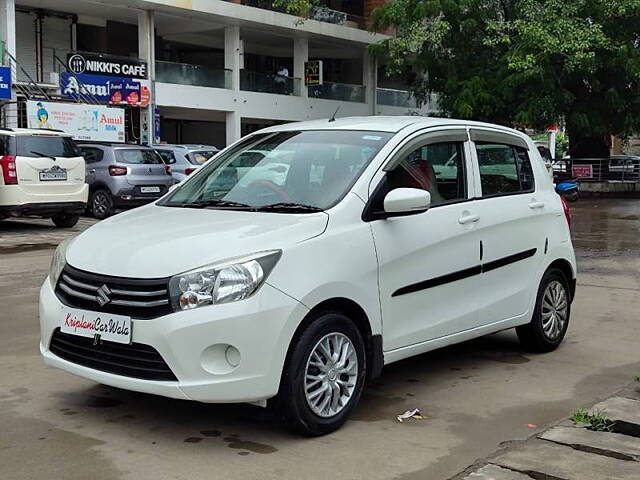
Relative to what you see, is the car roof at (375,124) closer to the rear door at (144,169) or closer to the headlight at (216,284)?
the headlight at (216,284)

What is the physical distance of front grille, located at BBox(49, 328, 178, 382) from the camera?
4203 millimetres

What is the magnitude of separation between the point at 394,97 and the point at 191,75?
12240mm

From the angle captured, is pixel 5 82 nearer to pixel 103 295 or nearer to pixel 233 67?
pixel 233 67

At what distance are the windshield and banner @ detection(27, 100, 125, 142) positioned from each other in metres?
17.4

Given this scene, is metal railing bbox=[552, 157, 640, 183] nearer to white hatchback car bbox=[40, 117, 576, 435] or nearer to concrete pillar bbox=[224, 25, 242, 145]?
concrete pillar bbox=[224, 25, 242, 145]

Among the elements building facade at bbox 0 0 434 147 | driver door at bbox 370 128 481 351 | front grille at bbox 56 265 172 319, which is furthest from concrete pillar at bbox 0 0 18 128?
front grille at bbox 56 265 172 319

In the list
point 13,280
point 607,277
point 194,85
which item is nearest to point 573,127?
point 194,85

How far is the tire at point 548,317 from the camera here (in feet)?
21.1

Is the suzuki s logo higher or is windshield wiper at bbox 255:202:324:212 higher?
windshield wiper at bbox 255:202:324:212

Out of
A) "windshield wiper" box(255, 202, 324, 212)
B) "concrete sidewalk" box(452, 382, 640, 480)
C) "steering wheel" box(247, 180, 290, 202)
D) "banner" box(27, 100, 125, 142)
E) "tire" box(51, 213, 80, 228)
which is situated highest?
"banner" box(27, 100, 125, 142)

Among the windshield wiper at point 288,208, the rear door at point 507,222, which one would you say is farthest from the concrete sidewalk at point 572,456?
the windshield wiper at point 288,208

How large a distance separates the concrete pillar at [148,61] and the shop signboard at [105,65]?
12.3 inches

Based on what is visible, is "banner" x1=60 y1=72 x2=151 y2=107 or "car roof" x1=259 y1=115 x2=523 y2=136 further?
"banner" x1=60 y1=72 x2=151 y2=107

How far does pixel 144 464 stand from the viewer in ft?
13.5
